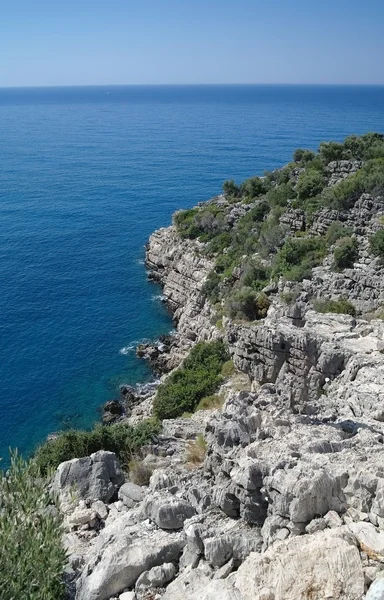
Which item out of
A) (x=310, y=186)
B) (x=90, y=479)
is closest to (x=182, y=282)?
(x=310, y=186)

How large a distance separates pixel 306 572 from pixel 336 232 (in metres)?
34.9

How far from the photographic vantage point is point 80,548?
1777 centimetres

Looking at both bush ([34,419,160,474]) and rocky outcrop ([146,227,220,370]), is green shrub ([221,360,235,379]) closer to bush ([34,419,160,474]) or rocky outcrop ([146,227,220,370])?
rocky outcrop ([146,227,220,370])

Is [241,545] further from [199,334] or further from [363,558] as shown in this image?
[199,334]

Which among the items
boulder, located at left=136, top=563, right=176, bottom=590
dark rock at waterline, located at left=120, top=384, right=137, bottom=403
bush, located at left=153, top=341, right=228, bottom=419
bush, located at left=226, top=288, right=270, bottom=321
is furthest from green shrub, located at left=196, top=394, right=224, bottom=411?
boulder, located at left=136, top=563, right=176, bottom=590

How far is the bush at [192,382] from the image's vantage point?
3531 cm

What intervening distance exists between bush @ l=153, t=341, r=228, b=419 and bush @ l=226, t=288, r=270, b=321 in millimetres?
2784

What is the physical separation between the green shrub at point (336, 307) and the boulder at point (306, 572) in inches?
860

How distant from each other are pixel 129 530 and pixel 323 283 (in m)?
25.5

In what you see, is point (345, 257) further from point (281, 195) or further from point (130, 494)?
point (130, 494)

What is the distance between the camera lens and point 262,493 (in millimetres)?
15445

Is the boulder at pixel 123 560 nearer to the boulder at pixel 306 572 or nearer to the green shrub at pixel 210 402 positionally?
the boulder at pixel 306 572

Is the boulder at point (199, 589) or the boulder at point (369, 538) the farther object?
the boulder at point (199, 589)

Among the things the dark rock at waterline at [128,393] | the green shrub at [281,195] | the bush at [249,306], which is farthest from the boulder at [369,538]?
the green shrub at [281,195]
